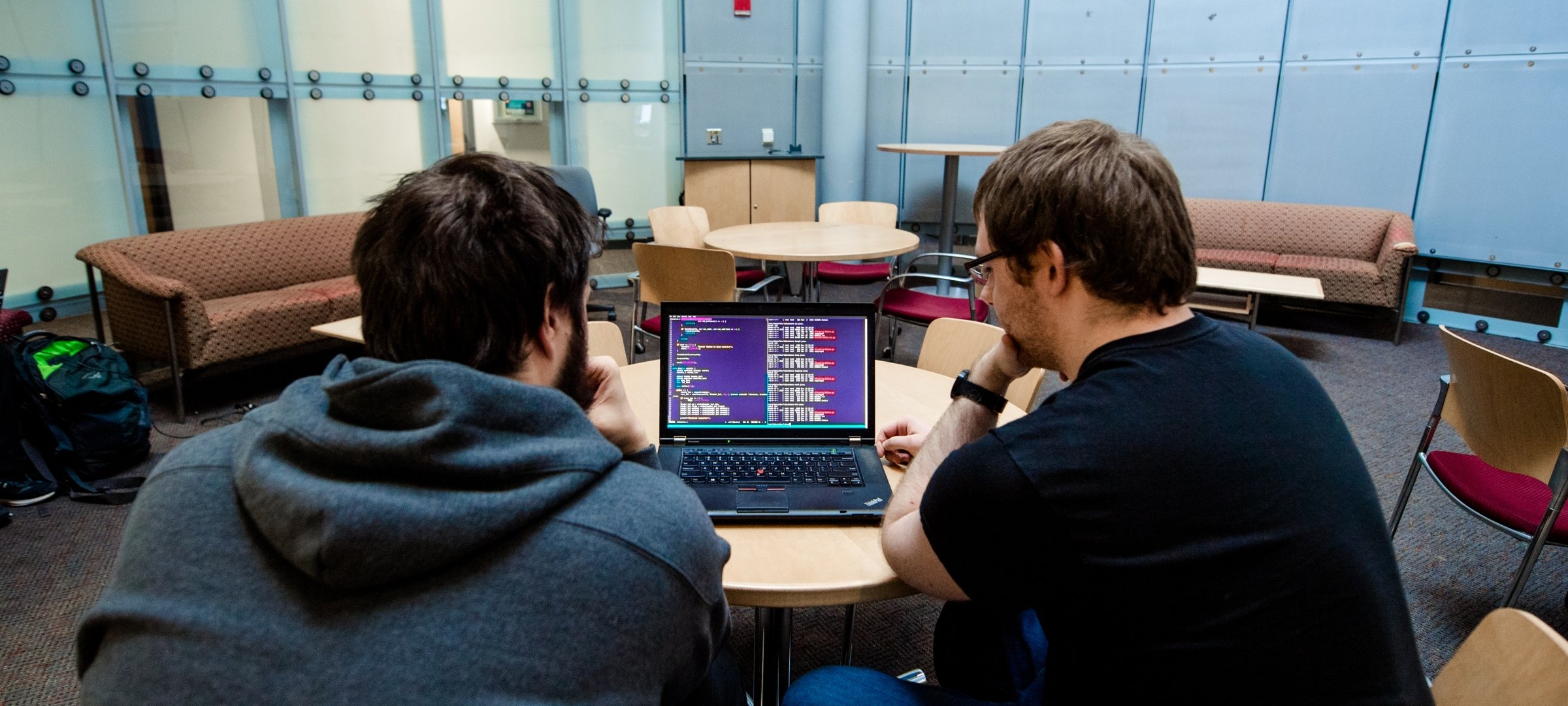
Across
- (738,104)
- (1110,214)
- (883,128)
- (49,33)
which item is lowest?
(1110,214)

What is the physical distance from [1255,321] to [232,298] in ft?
17.8

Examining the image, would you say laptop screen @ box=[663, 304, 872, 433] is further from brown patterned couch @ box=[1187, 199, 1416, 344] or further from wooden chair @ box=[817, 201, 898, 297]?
brown patterned couch @ box=[1187, 199, 1416, 344]

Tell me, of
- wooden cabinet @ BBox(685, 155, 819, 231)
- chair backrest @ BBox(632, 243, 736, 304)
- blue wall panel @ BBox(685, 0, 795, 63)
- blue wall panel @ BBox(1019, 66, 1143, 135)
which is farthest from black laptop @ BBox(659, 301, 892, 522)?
blue wall panel @ BBox(685, 0, 795, 63)

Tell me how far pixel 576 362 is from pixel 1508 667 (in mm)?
1100

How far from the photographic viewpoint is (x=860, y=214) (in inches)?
227

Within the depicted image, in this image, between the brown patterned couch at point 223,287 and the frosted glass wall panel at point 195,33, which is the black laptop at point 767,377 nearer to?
the brown patterned couch at point 223,287

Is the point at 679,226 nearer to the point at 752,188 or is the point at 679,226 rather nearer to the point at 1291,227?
the point at 752,188

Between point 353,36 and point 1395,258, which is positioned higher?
point 353,36

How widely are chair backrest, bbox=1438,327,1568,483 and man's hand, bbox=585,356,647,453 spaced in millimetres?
2100

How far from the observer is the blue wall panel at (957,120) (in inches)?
279

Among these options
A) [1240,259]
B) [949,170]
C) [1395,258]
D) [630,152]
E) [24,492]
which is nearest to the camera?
[24,492]

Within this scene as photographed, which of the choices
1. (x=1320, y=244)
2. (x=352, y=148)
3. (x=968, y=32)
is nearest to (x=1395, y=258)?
(x=1320, y=244)

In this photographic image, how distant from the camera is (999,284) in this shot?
1.30 meters

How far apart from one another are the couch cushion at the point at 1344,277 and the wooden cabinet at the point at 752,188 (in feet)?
10.7
